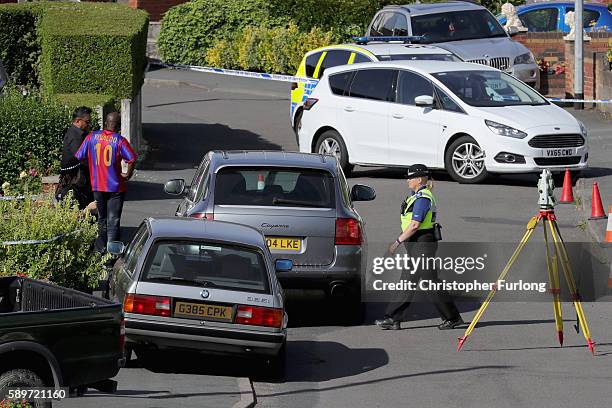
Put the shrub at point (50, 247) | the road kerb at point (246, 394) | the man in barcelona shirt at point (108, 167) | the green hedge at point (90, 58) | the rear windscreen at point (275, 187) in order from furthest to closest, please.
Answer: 1. the green hedge at point (90, 58)
2. the man in barcelona shirt at point (108, 167)
3. the rear windscreen at point (275, 187)
4. the shrub at point (50, 247)
5. the road kerb at point (246, 394)

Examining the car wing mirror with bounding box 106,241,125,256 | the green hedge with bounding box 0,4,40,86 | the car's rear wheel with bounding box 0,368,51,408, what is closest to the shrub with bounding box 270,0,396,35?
the green hedge with bounding box 0,4,40,86

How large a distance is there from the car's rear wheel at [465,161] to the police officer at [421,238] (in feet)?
27.2

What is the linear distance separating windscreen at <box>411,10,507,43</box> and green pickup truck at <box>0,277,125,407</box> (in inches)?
820

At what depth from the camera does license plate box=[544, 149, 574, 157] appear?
834 inches

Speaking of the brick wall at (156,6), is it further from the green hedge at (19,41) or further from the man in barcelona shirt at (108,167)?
the man in barcelona shirt at (108,167)

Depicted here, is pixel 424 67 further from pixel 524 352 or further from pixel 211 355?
pixel 211 355

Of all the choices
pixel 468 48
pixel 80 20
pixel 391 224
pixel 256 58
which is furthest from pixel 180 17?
pixel 391 224

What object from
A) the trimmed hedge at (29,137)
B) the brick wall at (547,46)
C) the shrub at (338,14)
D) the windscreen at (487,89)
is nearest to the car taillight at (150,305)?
the trimmed hedge at (29,137)

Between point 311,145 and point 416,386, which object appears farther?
point 311,145

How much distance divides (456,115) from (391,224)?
11.7 ft

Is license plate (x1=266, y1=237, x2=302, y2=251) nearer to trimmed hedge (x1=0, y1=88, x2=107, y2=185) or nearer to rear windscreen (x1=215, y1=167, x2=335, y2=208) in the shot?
rear windscreen (x1=215, y1=167, x2=335, y2=208)

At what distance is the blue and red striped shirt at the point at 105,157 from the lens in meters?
16.1

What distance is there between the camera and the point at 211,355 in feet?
37.1

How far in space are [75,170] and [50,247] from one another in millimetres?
3304
